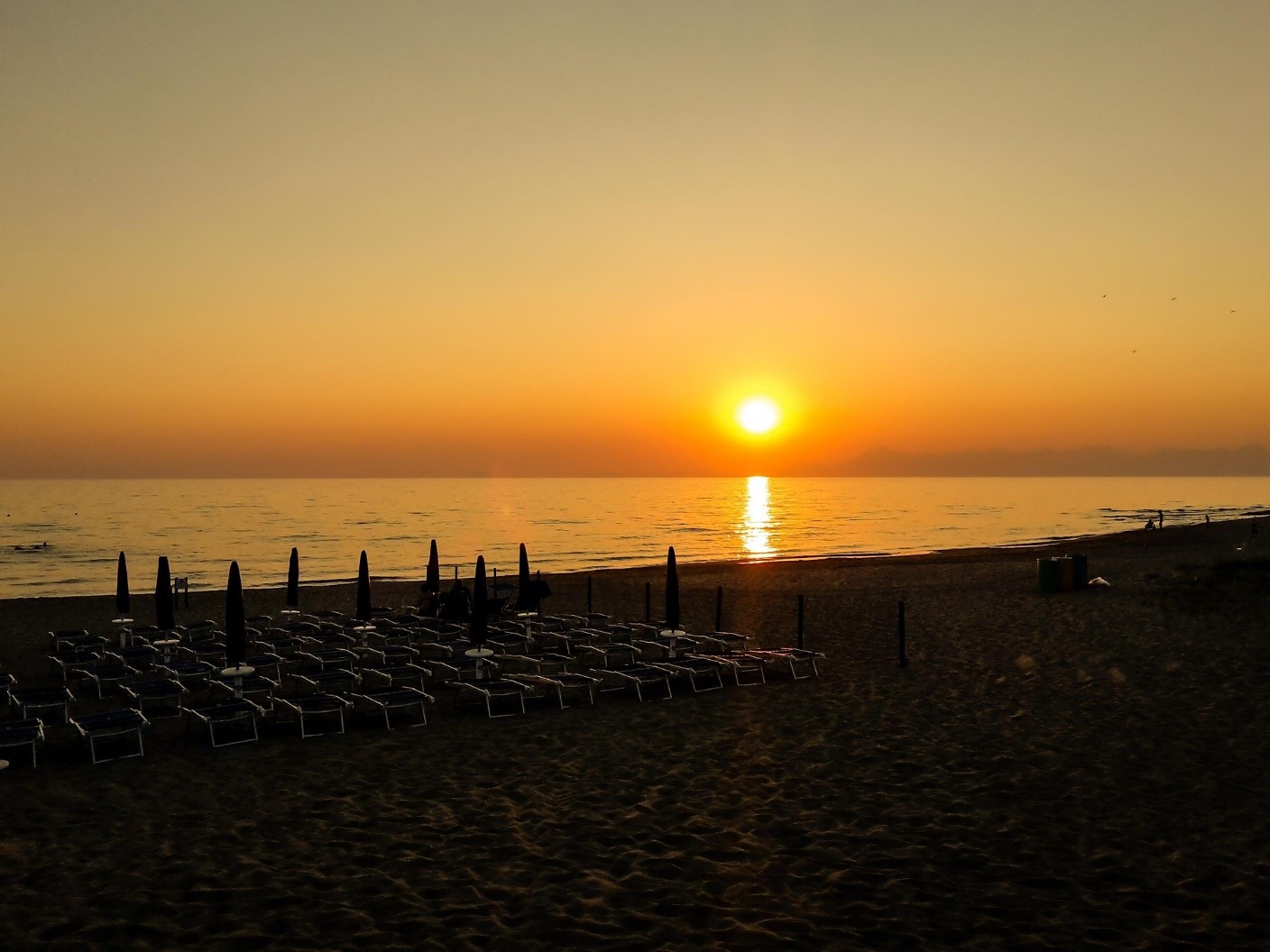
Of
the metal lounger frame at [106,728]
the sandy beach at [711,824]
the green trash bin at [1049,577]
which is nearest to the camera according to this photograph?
the sandy beach at [711,824]

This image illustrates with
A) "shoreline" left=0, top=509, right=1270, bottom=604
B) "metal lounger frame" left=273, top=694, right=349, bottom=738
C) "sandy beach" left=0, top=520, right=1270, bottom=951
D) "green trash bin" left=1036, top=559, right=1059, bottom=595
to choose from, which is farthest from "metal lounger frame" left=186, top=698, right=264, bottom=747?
"shoreline" left=0, top=509, right=1270, bottom=604

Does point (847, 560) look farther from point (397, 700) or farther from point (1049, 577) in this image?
point (397, 700)

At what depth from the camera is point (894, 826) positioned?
8062 mm

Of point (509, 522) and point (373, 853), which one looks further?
point (509, 522)

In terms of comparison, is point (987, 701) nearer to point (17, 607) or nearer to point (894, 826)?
point (894, 826)

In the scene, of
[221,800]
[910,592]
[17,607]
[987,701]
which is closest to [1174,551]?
[910,592]

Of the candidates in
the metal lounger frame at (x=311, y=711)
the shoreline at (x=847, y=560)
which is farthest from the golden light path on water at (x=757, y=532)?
the metal lounger frame at (x=311, y=711)

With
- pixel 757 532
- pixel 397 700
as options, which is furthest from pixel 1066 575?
pixel 757 532

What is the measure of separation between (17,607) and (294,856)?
27.4 m

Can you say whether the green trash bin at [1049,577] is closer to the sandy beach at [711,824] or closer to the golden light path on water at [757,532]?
the sandy beach at [711,824]

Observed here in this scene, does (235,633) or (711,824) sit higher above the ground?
(235,633)

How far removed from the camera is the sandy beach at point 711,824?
246 inches

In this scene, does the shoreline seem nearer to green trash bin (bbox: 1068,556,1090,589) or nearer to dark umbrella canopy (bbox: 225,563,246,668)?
green trash bin (bbox: 1068,556,1090,589)

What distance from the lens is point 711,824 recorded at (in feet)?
27.0
